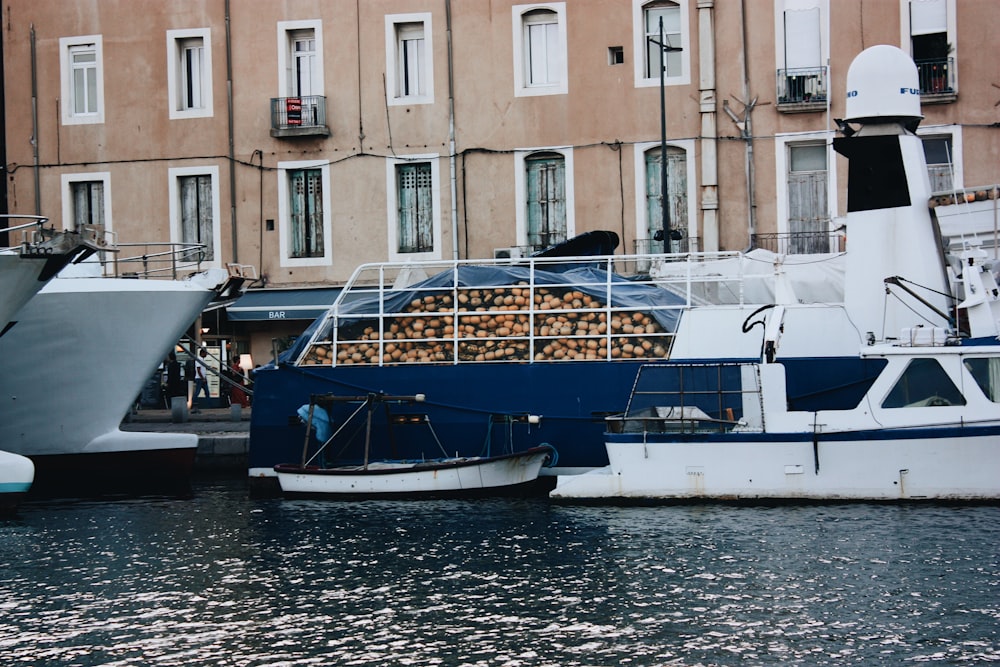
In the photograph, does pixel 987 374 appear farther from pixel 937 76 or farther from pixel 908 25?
pixel 908 25

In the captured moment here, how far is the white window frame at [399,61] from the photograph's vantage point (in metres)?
37.2

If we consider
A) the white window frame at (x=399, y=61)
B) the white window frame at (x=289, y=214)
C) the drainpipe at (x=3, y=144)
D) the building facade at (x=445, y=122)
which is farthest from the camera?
the drainpipe at (x=3, y=144)

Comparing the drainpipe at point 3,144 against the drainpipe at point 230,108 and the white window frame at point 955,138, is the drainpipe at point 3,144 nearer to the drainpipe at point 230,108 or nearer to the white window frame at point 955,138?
the drainpipe at point 230,108

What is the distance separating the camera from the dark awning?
3694 cm

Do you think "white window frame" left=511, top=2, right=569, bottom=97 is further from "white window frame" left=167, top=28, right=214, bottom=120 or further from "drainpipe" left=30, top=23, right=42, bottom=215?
"drainpipe" left=30, top=23, right=42, bottom=215

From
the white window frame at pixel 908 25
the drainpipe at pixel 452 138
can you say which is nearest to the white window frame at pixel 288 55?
the drainpipe at pixel 452 138

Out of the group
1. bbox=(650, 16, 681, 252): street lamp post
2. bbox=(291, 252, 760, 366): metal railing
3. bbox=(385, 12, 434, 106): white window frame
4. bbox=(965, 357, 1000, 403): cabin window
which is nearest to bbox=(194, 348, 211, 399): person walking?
bbox=(385, 12, 434, 106): white window frame

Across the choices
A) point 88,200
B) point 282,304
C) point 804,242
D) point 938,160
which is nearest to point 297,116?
point 282,304

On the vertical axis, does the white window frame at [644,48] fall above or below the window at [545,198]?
above

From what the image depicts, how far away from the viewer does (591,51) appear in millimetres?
36312

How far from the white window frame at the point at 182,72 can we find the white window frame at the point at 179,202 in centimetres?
134

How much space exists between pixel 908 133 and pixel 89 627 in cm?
1459

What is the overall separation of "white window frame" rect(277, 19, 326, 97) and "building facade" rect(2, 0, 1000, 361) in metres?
0.05

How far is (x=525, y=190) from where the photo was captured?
36750 mm
